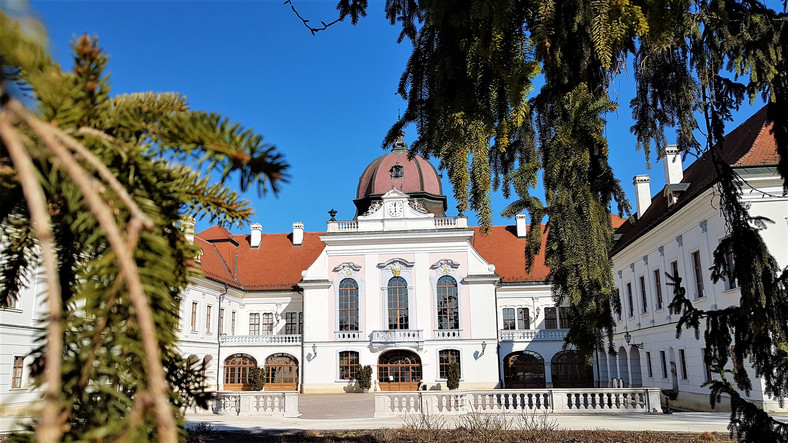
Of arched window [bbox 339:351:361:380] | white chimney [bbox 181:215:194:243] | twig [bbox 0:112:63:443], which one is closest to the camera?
twig [bbox 0:112:63:443]

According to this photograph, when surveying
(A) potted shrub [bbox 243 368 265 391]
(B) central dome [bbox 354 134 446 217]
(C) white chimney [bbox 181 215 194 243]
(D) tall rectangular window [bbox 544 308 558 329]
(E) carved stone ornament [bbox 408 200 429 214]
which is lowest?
(A) potted shrub [bbox 243 368 265 391]

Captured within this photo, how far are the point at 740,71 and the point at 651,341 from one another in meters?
23.1

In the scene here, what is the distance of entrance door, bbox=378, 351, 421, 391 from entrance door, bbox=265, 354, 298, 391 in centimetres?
538

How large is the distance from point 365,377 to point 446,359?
14.8ft

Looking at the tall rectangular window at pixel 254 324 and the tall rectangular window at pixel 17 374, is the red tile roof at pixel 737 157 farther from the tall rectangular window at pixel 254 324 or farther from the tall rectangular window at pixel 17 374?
the tall rectangular window at pixel 254 324

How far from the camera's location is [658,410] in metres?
15.4

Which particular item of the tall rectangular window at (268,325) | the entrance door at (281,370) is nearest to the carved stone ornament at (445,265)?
the entrance door at (281,370)

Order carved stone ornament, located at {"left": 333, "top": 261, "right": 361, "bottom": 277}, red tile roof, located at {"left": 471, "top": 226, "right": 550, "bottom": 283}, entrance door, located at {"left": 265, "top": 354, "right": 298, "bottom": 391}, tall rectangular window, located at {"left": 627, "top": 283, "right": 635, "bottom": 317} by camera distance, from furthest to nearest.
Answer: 1. red tile roof, located at {"left": 471, "top": 226, "right": 550, "bottom": 283}
2. entrance door, located at {"left": 265, "top": 354, "right": 298, "bottom": 391}
3. carved stone ornament, located at {"left": 333, "top": 261, "right": 361, "bottom": 277}
4. tall rectangular window, located at {"left": 627, "top": 283, "right": 635, "bottom": 317}

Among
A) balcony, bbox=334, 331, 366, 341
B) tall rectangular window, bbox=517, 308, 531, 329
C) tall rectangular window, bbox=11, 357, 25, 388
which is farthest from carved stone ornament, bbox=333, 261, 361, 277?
tall rectangular window, bbox=11, 357, 25, 388

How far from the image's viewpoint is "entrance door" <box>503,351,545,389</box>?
3188cm

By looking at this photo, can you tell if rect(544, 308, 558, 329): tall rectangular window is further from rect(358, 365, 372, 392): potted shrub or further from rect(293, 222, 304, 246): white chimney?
rect(293, 222, 304, 246): white chimney

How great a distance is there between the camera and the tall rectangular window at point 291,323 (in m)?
36.5

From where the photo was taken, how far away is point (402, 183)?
3625 centimetres

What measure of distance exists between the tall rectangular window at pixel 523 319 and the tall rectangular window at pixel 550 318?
3.31 ft
